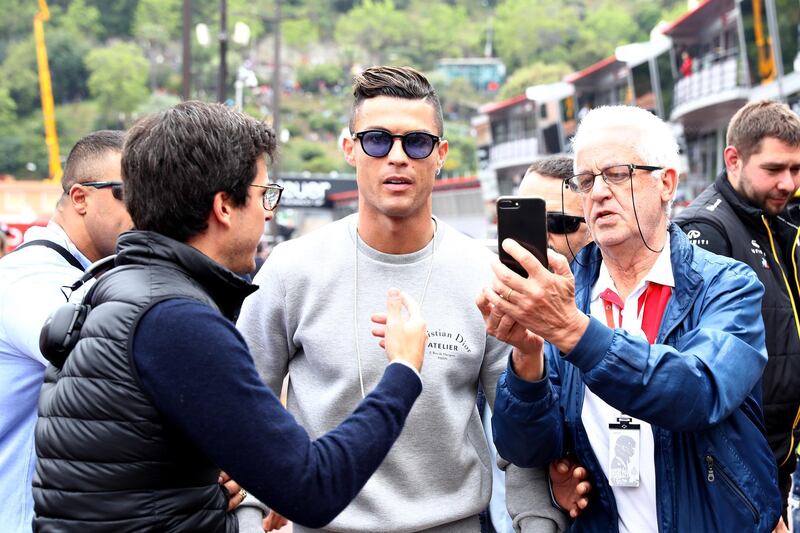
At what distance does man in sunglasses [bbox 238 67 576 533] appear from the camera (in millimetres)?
3061

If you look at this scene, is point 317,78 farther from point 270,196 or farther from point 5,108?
point 270,196

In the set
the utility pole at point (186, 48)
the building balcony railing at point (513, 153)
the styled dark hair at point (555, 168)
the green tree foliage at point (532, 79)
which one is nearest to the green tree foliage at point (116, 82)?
the green tree foliage at point (532, 79)

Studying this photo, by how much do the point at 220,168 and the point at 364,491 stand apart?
1280 mm

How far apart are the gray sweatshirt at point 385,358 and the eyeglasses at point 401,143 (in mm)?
312

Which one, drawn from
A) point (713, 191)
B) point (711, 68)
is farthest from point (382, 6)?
point (713, 191)

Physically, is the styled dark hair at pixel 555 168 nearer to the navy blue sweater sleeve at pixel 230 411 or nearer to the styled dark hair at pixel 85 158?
the styled dark hair at pixel 85 158

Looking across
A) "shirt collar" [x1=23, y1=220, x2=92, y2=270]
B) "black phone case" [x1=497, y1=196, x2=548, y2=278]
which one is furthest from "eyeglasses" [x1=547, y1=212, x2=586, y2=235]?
"shirt collar" [x1=23, y1=220, x2=92, y2=270]

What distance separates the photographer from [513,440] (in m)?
2.81

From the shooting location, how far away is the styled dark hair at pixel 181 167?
2250 mm

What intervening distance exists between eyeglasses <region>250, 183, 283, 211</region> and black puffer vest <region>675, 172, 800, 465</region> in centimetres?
235

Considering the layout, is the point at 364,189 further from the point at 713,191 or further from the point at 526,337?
the point at 713,191

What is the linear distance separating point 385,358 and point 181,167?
1126 mm

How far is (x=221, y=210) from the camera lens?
7.64ft

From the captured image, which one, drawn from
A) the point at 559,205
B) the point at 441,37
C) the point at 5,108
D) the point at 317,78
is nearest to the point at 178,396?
the point at 559,205
